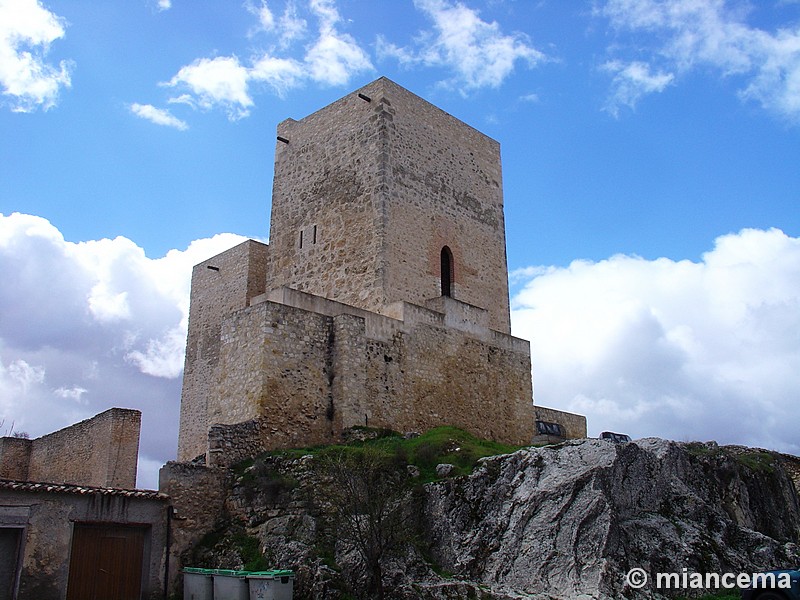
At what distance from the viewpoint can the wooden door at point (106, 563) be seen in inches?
A: 575

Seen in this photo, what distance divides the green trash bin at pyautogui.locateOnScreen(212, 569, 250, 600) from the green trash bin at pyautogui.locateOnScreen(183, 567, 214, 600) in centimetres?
42

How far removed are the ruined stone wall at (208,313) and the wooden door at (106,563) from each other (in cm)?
961

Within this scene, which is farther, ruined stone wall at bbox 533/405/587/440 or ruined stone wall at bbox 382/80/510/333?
ruined stone wall at bbox 533/405/587/440

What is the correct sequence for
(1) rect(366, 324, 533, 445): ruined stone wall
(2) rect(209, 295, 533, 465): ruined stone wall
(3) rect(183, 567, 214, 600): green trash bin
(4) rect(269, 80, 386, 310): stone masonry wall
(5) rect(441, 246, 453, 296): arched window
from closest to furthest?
(3) rect(183, 567, 214, 600): green trash bin → (2) rect(209, 295, 533, 465): ruined stone wall → (1) rect(366, 324, 533, 445): ruined stone wall → (4) rect(269, 80, 386, 310): stone masonry wall → (5) rect(441, 246, 453, 296): arched window

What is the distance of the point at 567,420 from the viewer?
93.8ft

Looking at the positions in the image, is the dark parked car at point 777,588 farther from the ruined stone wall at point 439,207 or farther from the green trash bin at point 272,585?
the ruined stone wall at point 439,207

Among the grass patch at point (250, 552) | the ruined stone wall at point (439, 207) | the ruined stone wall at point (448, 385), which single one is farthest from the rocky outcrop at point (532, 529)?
the ruined stone wall at point (439, 207)

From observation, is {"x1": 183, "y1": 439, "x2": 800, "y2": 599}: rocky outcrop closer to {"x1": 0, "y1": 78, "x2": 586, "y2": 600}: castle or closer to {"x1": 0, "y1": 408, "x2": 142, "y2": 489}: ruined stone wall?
{"x1": 0, "y1": 78, "x2": 586, "y2": 600}: castle

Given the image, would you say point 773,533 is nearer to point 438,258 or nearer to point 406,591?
point 406,591

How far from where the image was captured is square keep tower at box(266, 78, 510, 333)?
→ 22.1 m

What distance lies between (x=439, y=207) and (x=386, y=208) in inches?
96.1

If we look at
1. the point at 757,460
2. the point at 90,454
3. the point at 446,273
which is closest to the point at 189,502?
the point at 90,454

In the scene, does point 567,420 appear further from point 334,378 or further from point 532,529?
point 532,529

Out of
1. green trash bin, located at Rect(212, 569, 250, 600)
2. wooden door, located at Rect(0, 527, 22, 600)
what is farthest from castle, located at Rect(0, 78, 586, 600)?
green trash bin, located at Rect(212, 569, 250, 600)
